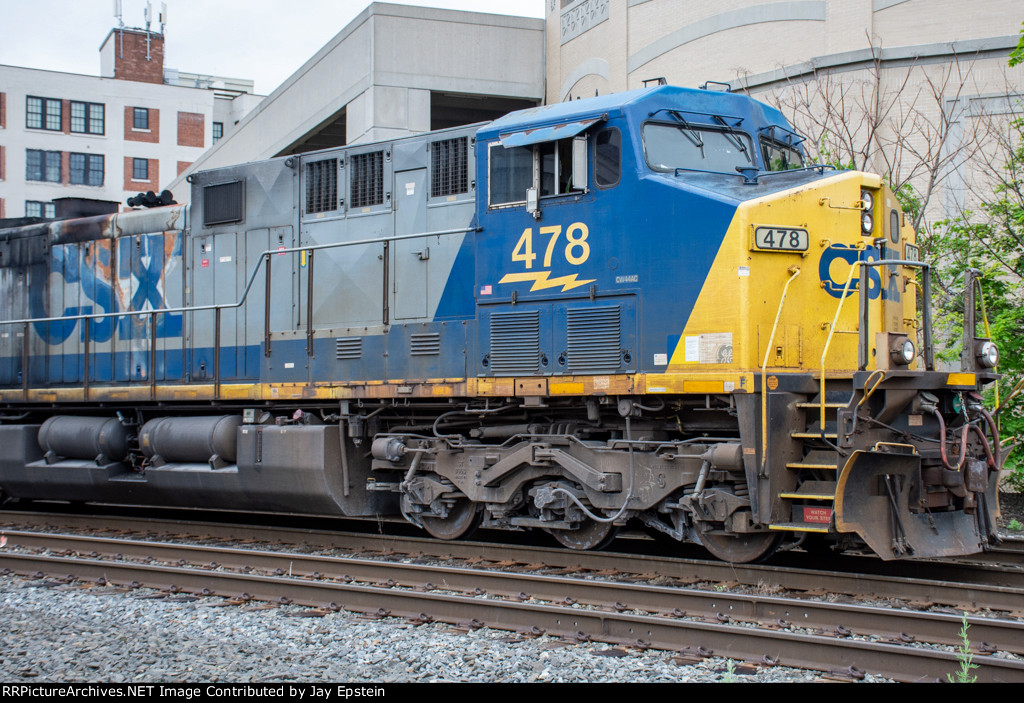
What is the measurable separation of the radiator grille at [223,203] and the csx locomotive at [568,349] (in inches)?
1.4

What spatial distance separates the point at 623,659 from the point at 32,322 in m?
10.2

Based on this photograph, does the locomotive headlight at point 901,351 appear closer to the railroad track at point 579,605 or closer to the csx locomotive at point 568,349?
the csx locomotive at point 568,349

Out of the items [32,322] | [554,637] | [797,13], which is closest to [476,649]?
[554,637]

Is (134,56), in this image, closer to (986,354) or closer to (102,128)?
(102,128)

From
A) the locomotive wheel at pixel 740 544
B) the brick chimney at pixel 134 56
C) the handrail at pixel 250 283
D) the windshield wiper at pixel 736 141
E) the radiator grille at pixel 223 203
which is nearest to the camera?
the locomotive wheel at pixel 740 544

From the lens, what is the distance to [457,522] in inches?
356

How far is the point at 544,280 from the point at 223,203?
4.93 metres

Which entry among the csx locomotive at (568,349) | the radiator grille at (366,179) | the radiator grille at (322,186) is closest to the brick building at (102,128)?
the csx locomotive at (568,349)

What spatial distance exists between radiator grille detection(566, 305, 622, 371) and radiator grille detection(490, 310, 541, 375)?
0.33 meters

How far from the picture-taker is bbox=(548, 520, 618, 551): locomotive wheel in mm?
8180

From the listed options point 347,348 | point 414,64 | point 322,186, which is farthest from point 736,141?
point 414,64

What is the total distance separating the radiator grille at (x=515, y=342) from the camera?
809 centimetres

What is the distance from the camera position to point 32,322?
12.6 meters

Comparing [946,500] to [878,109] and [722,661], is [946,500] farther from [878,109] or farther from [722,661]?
[878,109]
